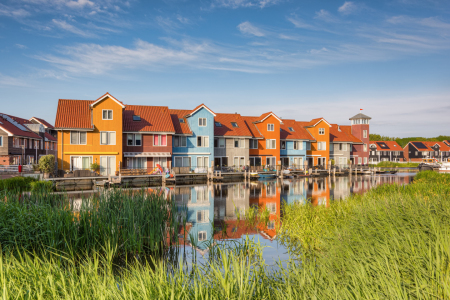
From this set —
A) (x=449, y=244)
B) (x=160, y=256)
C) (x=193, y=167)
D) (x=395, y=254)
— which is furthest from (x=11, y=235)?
(x=193, y=167)

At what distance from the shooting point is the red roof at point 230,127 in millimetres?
48750

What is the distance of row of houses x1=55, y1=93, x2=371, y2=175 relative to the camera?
124 ft

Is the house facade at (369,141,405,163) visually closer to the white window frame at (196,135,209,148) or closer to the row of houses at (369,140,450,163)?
the row of houses at (369,140,450,163)

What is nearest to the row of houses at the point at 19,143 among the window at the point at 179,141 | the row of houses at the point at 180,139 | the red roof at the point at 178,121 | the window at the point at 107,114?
the row of houses at the point at 180,139

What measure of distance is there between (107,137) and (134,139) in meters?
3.48

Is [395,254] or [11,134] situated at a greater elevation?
[11,134]

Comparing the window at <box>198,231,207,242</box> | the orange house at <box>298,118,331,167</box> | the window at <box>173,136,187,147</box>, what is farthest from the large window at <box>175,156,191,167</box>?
the window at <box>198,231,207,242</box>

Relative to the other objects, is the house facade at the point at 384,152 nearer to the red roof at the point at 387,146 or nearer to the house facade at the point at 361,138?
the red roof at the point at 387,146

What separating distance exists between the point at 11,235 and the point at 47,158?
2600 cm

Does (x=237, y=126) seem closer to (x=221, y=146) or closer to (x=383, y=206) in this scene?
(x=221, y=146)

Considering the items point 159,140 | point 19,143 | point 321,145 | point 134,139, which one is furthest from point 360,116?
point 19,143

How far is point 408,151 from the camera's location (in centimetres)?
11194

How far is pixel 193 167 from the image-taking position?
147 feet

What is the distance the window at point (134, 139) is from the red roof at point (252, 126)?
59.0ft
